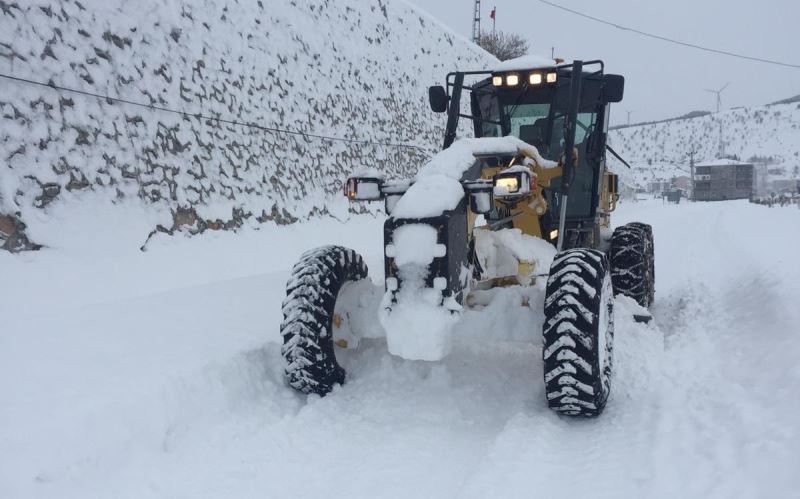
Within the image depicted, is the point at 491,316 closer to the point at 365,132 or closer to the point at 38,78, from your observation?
the point at 38,78

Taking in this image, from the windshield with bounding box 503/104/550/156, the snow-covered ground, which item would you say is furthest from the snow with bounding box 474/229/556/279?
the windshield with bounding box 503/104/550/156

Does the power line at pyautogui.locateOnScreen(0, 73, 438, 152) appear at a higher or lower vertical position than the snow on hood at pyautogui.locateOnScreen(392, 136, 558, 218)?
higher

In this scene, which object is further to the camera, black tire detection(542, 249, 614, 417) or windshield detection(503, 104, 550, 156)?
windshield detection(503, 104, 550, 156)

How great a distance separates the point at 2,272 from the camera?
4.82 meters

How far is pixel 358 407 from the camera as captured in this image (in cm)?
359

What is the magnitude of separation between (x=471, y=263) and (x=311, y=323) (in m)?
1.03

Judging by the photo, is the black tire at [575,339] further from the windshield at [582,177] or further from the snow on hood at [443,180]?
the windshield at [582,177]

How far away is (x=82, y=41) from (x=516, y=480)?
20.4 feet

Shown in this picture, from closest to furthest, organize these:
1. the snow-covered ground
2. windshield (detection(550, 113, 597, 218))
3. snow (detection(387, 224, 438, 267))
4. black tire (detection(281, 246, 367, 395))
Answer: the snow-covered ground, snow (detection(387, 224, 438, 267)), black tire (detection(281, 246, 367, 395)), windshield (detection(550, 113, 597, 218))

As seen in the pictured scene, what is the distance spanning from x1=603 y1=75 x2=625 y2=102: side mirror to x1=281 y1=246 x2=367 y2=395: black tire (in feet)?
9.08

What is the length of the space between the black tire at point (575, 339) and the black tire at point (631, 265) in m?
2.51

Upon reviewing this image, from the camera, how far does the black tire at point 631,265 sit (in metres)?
5.62

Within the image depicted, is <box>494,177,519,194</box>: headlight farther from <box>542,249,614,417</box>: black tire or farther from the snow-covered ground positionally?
the snow-covered ground

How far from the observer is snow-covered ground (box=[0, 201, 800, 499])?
104 inches
